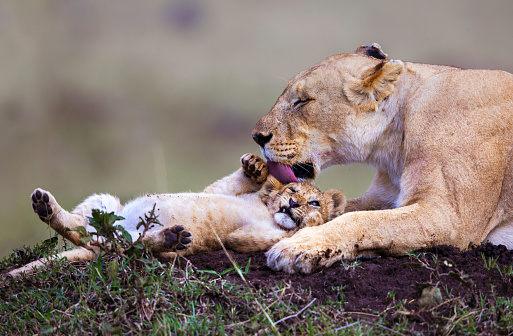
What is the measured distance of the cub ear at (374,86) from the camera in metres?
4.95

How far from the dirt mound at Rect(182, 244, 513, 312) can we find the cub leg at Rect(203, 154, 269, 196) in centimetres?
99

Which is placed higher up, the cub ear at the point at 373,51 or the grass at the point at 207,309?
the cub ear at the point at 373,51

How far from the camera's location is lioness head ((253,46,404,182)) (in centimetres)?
500

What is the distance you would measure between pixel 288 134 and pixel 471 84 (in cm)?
136

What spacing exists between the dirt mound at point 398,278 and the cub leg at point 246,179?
99 cm

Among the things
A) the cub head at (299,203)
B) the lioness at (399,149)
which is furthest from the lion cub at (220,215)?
the lioness at (399,149)

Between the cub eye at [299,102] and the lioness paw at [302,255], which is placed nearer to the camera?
the lioness paw at [302,255]

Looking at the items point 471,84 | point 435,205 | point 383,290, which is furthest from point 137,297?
point 471,84

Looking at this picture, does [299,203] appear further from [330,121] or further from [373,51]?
[373,51]

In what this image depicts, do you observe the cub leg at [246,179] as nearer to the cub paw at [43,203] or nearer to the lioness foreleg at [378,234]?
the lioness foreleg at [378,234]

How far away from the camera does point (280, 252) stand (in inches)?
157

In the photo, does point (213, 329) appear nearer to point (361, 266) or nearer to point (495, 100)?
point (361, 266)

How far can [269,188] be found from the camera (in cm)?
499

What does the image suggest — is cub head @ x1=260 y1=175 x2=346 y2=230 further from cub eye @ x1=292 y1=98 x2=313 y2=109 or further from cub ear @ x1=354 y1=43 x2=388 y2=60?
cub ear @ x1=354 y1=43 x2=388 y2=60
